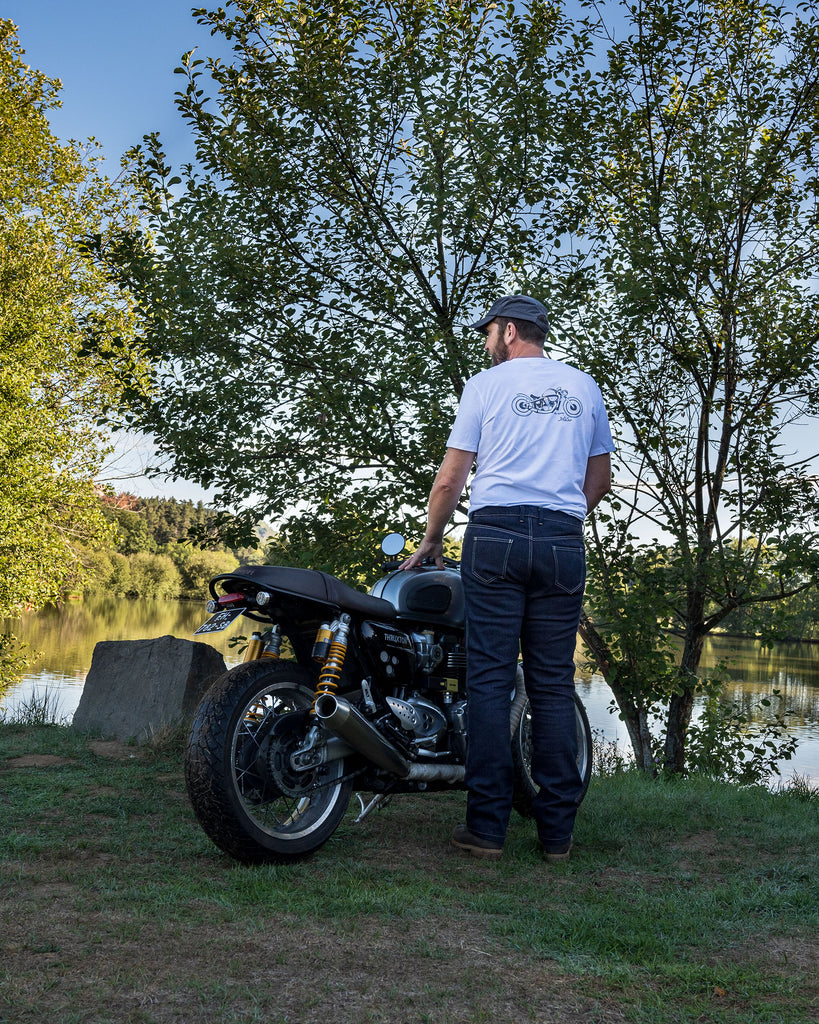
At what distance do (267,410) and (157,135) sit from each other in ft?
9.56

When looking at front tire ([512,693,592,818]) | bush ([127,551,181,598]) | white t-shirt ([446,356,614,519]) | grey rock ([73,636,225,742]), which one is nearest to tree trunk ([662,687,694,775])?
grey rock ([73,636,225,742])

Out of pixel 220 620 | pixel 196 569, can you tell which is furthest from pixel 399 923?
pixel 196 569

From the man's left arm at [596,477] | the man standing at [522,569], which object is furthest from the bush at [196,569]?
the man standing at [522,569]

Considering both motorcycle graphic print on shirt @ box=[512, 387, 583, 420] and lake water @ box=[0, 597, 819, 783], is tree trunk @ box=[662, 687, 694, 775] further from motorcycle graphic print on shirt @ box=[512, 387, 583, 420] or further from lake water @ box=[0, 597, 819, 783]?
motorcycle graphic print on shirt @ box=[512, 387, 583, 420]

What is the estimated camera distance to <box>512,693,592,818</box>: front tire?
446 centimetres

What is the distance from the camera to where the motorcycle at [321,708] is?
336 cm

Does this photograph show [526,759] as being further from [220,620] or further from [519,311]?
[519,311]

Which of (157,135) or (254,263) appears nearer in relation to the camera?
(254,263)

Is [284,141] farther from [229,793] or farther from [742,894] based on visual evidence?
[742,894]

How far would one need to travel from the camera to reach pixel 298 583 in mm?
3633

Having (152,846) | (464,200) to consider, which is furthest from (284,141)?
(152,846)

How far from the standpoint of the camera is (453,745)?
13.8 feet

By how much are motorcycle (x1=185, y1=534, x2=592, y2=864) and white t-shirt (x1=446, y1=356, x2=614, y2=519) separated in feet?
2.08

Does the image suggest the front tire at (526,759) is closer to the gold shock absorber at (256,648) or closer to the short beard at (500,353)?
the gold shock absorber at (256,648)
